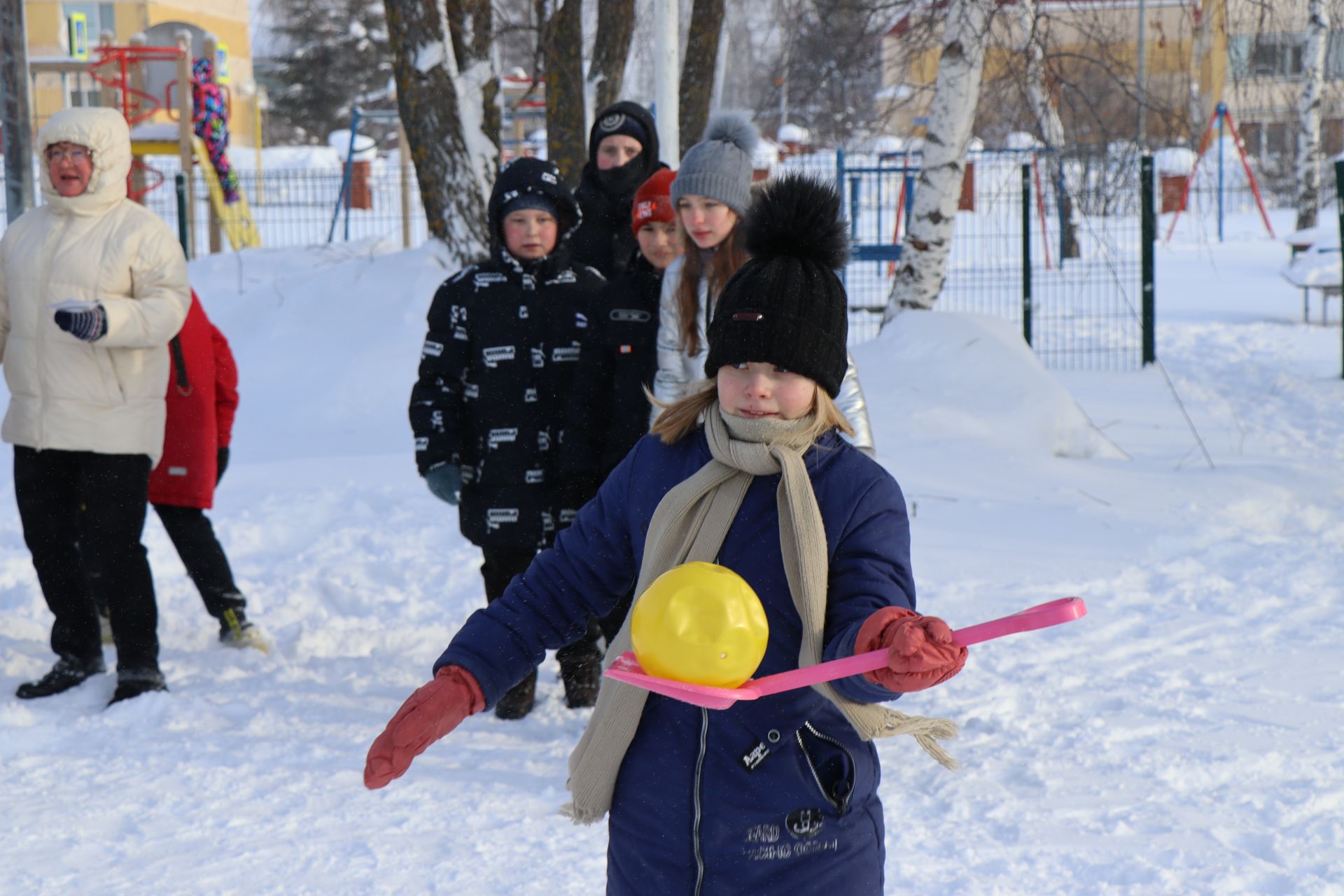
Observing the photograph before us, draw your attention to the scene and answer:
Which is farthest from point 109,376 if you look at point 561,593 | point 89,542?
point 561,593

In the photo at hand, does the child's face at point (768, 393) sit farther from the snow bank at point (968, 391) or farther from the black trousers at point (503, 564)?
the snow bank at point (968, 391)

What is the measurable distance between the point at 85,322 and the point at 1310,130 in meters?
21.6

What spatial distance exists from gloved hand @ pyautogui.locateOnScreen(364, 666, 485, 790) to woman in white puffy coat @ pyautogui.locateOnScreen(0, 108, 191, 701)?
285 centimetres

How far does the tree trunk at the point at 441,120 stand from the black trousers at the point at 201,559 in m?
4.84

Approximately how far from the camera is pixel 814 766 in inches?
78.4

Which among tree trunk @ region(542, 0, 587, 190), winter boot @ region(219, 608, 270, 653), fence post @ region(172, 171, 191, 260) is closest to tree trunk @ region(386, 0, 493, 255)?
tree trunk @ region(542, 0, 587, 190)

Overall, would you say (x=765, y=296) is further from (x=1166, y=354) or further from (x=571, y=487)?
(x=1166, y=354)

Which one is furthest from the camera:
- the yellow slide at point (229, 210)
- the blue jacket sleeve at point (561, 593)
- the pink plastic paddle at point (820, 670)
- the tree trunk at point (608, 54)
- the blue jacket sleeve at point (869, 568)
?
the yellow slide at point (229, 210)

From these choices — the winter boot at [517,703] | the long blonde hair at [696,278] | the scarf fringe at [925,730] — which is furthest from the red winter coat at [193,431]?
the scarf fringe at [925,730]

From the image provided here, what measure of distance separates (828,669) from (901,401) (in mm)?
7032

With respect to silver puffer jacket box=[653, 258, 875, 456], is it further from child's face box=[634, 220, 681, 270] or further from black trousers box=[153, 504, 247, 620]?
black trousers box=[153, 504, 247, 620]

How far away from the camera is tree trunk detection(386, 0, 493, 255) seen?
9.54m

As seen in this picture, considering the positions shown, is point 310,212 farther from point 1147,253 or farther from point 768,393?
point 768,393

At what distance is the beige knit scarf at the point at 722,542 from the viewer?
1938 millimetres
